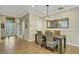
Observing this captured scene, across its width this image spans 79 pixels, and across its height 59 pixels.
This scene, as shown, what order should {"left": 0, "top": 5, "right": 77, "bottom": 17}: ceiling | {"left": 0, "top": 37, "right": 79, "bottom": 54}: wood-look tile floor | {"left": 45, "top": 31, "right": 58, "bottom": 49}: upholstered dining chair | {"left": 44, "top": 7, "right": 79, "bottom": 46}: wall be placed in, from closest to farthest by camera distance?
{"left": 0, "top": 5, "right": 77, "bottom": 17}: ceiling, {"left": 0, "top": 37, "right": 79, "bottom": 54}: wood-look tile floor, {"left": 44, "top": 7, "right": 79, "bottom": 46}: wall, {"left": 45, "top": 31, "right": 58, "bottom": 49}: upholstered dining chair

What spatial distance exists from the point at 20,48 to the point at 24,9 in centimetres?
83

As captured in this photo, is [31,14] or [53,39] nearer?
[31,14]

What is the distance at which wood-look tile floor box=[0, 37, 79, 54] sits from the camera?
6.30 ft

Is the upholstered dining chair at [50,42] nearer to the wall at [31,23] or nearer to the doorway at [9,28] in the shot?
the wall at [31,23]

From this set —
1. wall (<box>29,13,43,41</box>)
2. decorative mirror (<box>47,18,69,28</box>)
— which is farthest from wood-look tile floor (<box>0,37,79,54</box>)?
decorative mirror (<box>47,18,69,28</box>)

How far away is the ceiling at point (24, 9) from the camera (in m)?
1.81

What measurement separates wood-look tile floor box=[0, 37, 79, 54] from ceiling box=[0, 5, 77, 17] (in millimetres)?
526

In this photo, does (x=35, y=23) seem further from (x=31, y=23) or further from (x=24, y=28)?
(x=24, y=28)

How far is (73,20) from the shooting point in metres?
2.13

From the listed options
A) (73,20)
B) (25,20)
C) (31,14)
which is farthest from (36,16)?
(73,20)

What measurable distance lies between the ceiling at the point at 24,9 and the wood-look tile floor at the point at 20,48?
0.53 m

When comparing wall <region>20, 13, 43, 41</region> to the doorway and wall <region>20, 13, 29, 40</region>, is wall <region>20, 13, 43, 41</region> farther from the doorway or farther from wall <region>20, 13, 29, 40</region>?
the doorway
